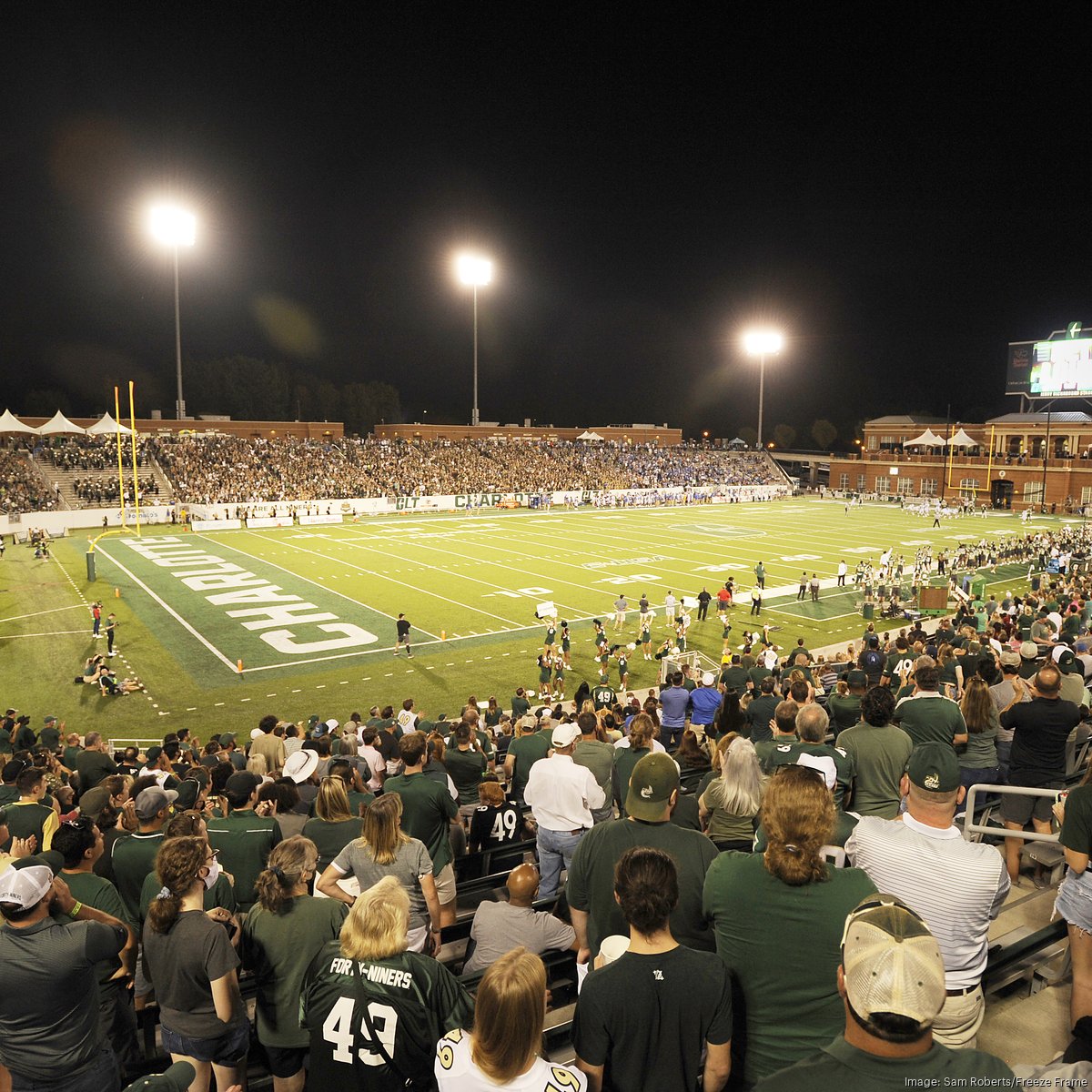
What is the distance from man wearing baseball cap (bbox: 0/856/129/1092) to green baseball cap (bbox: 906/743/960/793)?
11.8ft

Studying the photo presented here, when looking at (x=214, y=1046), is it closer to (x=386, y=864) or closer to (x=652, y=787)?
(x=386, y=864)

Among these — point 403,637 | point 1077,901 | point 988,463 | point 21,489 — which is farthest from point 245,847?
point 988,463

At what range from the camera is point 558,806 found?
18.6 feet

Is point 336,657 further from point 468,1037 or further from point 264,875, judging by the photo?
point 468,1037

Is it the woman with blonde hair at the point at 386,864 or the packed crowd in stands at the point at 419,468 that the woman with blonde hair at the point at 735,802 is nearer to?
the woman with blonde hair at the point at 386,864

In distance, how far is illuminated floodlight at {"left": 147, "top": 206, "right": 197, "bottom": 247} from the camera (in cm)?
5016

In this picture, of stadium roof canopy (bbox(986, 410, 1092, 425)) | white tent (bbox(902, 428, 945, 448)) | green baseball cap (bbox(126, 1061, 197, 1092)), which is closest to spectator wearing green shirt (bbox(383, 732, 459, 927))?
green baseball cap (bbox(126, 1061, 197, 1092))

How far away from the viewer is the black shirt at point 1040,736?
5.93m

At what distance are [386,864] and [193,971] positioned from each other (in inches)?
41.8

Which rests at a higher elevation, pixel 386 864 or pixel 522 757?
pixel 386 864

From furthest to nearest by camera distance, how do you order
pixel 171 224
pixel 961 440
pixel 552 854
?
pixel 961 440 → pixel 171 224 → pixel 552 854

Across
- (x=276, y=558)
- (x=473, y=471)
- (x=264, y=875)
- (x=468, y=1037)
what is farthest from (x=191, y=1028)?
(x=473, y=471)

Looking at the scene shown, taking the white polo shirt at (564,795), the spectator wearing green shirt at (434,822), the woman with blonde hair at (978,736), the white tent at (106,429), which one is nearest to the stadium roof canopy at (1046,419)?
the white tent at (106,429)

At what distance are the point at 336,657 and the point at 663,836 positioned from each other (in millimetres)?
18238
